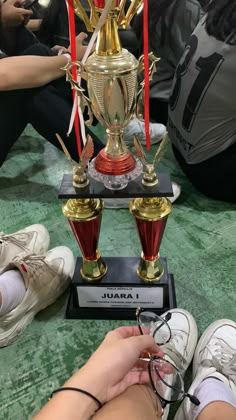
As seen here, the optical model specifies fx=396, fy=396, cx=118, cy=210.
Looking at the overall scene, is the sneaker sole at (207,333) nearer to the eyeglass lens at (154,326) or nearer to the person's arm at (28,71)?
the eyeglass lens at (154,326)

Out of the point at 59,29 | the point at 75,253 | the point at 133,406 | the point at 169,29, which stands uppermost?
the point at 169,29

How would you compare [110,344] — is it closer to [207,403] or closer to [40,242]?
[207,403]

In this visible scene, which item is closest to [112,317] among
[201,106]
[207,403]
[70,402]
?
[207,403]

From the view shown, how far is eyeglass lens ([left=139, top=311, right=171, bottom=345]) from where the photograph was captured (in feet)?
2.65

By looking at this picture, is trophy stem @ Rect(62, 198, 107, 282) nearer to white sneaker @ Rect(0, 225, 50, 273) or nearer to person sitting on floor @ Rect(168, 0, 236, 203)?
white sneaker @ Rect(0, 225, 50, 273)

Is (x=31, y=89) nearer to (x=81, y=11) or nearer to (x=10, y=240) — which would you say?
(x=10, y=240)

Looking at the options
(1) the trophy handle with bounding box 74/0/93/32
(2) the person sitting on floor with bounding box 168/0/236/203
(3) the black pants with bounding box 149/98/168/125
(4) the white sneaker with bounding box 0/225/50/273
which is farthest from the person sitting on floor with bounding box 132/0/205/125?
(1) the trophy handle with bounding box 74/0/93/32

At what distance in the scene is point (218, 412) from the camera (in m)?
0.70

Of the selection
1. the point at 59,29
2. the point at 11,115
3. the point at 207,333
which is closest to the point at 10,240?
the point at 11,115

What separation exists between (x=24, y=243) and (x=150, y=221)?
49cm

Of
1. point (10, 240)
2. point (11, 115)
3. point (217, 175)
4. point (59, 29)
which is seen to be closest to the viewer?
point (10, 240)

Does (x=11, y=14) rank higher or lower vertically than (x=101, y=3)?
lower

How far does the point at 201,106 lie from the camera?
1.18 meters

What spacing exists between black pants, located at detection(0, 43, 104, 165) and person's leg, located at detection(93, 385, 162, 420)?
857 mm
